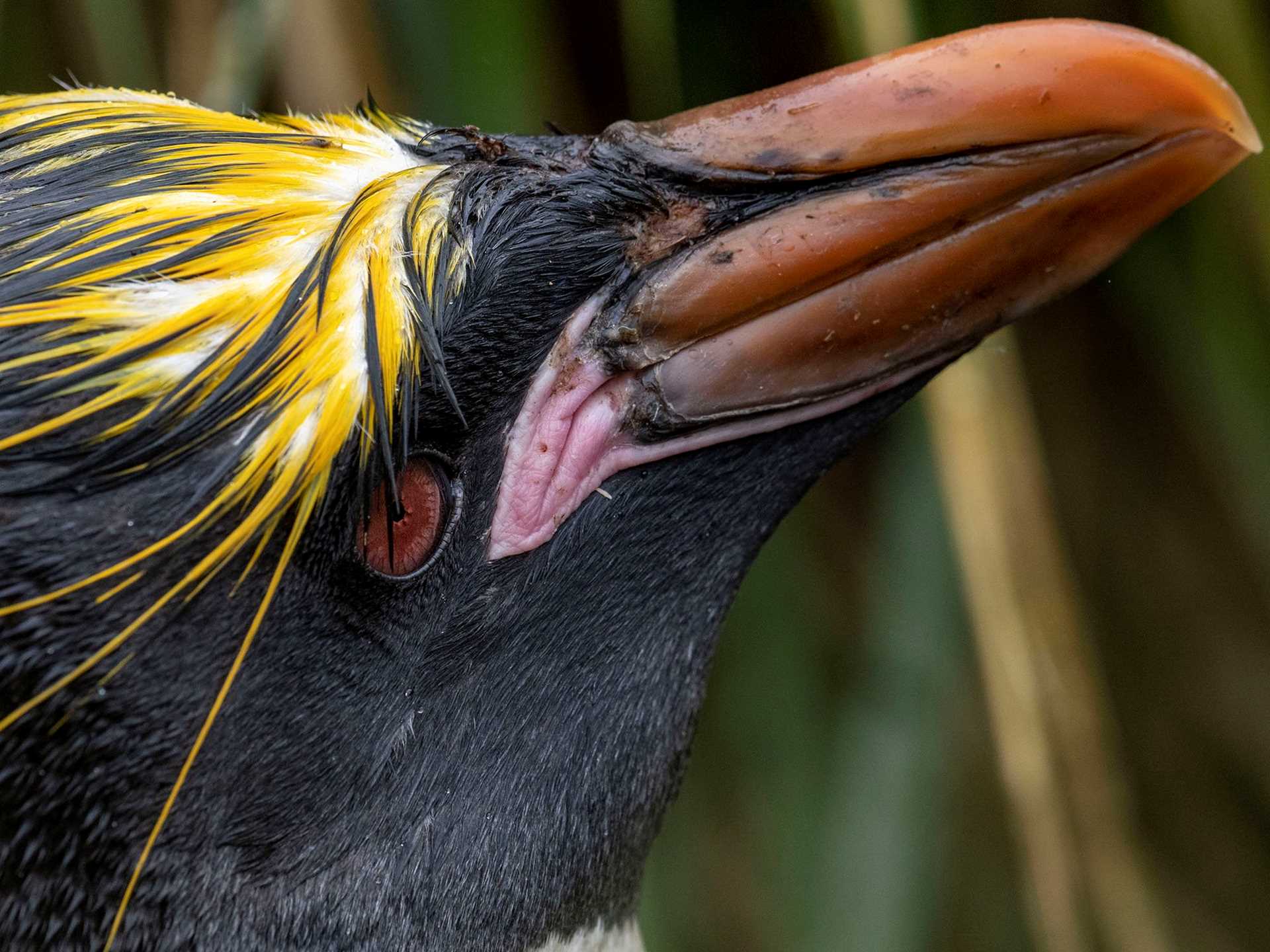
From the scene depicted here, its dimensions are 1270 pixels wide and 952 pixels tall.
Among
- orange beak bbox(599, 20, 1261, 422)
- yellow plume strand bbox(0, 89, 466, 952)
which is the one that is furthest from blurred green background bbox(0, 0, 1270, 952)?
yellow plume strand bbox(0, 89, 466, 952)

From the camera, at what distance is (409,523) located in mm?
980

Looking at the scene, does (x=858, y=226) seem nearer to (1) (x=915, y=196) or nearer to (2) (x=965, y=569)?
(1) (x=915, y=196)

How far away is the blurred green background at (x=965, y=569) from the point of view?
1733 mm

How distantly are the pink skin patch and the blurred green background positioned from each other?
71 centimetres

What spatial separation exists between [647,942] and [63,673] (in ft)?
4.98

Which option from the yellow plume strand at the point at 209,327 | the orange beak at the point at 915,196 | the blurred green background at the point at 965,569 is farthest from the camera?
the blurred green background at the point at 965,569

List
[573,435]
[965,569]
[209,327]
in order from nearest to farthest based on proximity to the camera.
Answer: [209,327] < [573,435] < [965,569]

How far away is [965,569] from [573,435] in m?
0.88

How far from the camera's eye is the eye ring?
96cm

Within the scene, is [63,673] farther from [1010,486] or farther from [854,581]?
[854,581]

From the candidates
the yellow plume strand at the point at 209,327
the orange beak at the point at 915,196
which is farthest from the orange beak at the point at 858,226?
the yellow plume strand at the point at 209,327

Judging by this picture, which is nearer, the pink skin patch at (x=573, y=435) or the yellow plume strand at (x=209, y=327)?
the yellow plume strand at (x=209, y=327)

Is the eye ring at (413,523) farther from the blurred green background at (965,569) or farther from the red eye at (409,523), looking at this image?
the blurred green background at (965,569)

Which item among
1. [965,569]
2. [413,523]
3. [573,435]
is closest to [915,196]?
[573,435]
